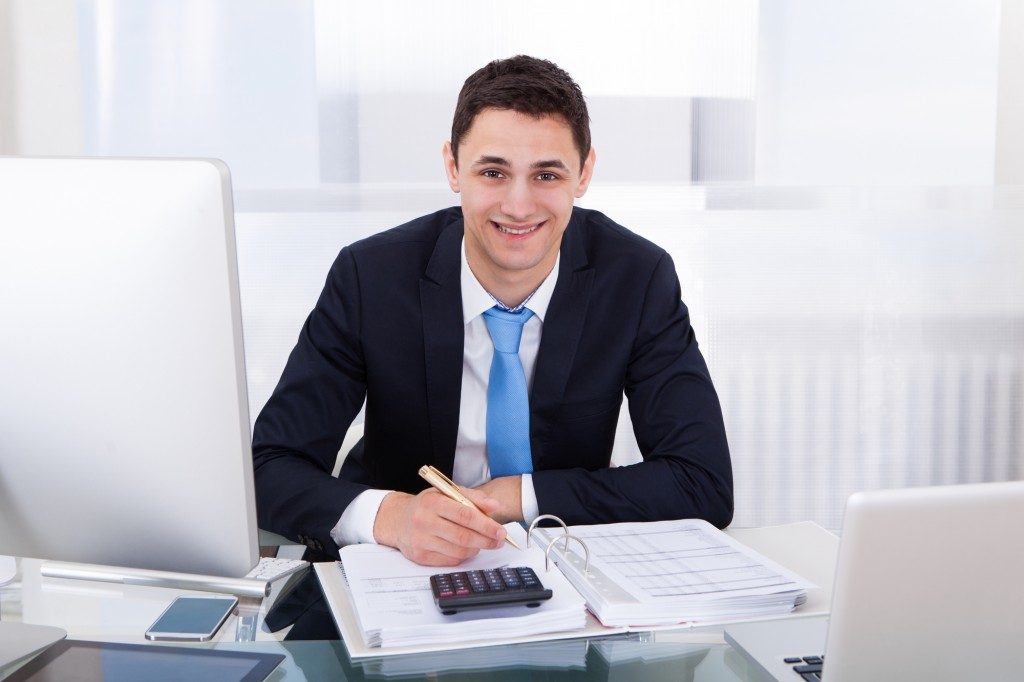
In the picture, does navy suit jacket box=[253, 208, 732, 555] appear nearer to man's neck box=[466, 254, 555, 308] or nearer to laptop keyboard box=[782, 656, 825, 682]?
man's neck box=[466, 254, 555, 308]

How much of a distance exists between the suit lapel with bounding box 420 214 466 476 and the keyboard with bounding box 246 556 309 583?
1.85 feet

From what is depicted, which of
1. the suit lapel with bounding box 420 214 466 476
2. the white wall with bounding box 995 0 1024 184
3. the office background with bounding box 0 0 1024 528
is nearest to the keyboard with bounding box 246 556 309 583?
the suit lapel with bounding box 420 214 466 476

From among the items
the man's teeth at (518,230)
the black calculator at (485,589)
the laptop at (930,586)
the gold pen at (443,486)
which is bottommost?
the black calculator at (485,589)

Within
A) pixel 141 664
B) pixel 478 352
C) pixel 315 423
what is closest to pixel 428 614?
pixel 141 664

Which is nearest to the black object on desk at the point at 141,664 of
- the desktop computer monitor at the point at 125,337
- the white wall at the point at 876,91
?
the desktop computer monitor at the point at 125,337

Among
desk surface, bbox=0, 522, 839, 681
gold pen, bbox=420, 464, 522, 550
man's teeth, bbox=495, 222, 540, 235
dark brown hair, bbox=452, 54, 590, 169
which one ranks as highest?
dark brown hair, bbox=452, 54, 590, 169

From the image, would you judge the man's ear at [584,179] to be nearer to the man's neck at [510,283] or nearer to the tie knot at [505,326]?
the man's neck at [510,283]

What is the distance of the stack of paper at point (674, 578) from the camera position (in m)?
1.04

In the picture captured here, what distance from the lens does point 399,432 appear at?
186 centimetres

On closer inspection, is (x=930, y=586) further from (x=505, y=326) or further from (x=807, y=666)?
(x=505, y=326)

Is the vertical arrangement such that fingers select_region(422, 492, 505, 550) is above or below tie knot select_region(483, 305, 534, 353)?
below

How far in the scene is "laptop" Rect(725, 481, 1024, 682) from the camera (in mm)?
741

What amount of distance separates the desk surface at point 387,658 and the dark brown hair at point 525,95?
95 centimetres

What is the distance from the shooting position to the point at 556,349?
5.87 feet
